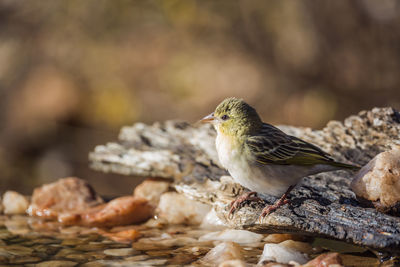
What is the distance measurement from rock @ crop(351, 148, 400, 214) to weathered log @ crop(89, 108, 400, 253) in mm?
92

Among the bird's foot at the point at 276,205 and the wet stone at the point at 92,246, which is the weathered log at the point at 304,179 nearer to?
the bird's foot at the point at 276,205

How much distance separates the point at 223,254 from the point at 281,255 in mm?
406

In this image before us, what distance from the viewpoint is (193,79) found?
8969 millimetres

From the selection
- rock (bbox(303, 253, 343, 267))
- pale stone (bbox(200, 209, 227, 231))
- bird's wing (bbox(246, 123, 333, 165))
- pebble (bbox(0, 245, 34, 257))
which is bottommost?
rock (bbox(303, 253, 343, 267))

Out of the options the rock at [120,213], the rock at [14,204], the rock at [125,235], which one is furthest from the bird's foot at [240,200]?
the rock at [14,204]

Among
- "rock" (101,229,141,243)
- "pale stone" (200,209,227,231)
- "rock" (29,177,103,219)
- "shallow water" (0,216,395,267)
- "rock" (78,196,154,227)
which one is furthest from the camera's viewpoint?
"rock" (29,177,103,219)

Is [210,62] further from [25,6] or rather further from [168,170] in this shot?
[168,170]

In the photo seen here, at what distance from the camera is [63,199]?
4812 mm

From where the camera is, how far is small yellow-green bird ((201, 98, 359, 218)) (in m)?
3.27

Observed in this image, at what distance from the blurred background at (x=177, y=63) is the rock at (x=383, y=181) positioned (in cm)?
531

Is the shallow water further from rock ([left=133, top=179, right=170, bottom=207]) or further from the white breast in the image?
the white breast

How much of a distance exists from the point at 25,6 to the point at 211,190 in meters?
7.25

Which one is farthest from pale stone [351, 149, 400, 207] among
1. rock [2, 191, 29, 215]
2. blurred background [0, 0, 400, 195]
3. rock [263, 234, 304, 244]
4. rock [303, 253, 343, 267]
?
blurred background [0, 0, 400, 195]

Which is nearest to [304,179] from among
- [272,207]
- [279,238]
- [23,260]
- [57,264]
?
[279,238]
